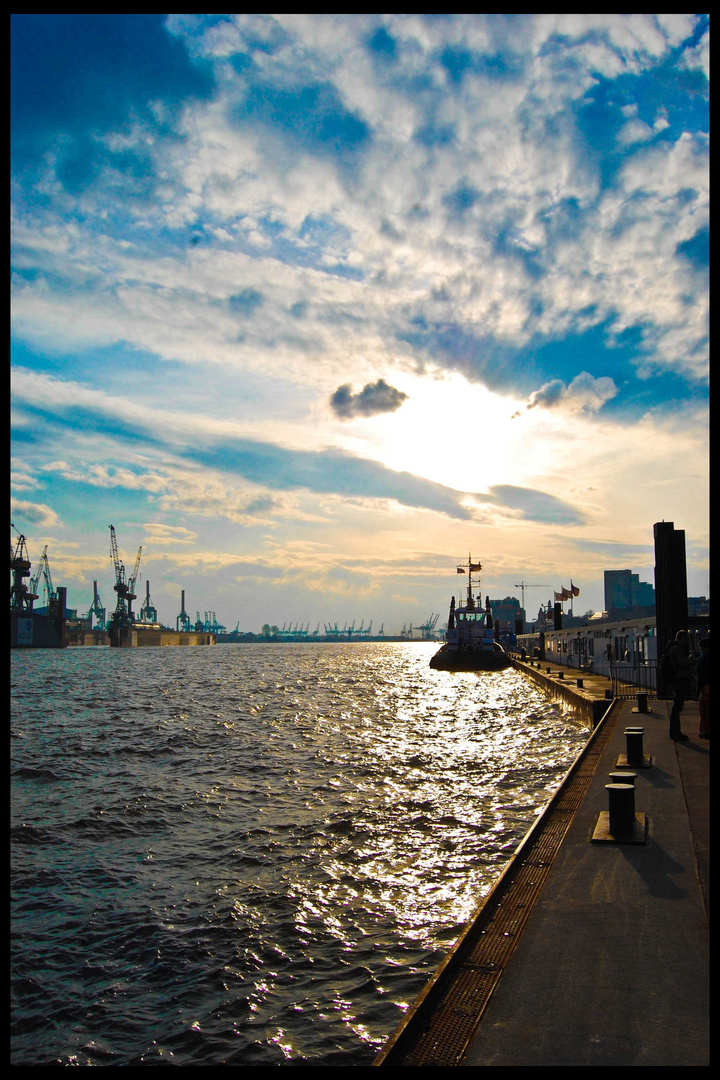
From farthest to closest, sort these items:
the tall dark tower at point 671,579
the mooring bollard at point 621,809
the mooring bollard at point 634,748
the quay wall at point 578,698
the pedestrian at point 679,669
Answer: the tall dark tower at point 671,579 → the quay wall at point 578,698 → the pedestrian at point 679,669 → the mooring bollard at point 634,748 → the mooring bollard at point 621,809

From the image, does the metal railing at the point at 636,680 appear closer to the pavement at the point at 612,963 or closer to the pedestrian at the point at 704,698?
the pedestrian at the point at 704,698

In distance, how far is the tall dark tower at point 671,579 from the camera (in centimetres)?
2156

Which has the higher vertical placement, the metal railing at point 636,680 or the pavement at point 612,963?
the pavement at point 612,963

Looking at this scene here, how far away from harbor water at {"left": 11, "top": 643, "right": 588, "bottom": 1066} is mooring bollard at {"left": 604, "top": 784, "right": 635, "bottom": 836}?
82.2 inches

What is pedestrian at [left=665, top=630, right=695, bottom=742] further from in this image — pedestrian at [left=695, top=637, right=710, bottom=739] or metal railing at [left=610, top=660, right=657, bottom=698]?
metal railing at [left=610, top=660, right=657, bottom=698]

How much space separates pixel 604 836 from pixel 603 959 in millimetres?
3025

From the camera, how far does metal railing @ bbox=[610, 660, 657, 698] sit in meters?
25.7

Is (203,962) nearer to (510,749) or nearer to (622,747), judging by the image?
Answer: (622,747)

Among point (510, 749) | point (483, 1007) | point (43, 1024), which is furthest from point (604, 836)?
point (510, 749)

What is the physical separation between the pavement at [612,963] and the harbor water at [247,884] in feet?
6.08

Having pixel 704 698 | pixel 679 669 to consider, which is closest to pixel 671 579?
pixel 679 669

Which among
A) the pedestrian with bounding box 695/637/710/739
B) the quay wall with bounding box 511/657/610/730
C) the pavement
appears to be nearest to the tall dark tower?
the quay wall with bounding box 511/657/610/730

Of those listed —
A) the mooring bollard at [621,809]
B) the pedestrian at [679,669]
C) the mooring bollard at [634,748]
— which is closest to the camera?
the mooring bollard at [621,809]

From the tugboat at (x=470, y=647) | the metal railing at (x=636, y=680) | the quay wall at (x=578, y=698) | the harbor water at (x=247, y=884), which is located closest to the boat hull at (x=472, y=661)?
the tugboat at (x=470, y=647)
